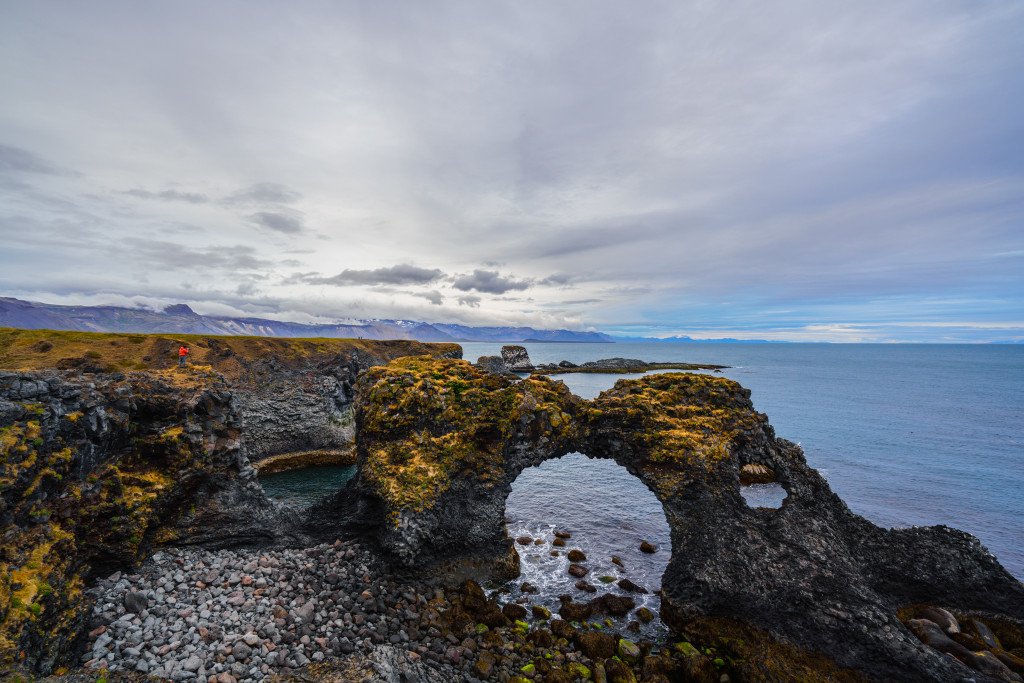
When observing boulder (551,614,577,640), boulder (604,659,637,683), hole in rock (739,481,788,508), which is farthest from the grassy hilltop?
hole in rock (739,481,788,508)

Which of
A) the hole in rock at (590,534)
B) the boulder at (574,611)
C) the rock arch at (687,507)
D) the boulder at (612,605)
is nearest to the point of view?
the rock arch at (687,507)

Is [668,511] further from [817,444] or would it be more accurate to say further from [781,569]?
[817,444]

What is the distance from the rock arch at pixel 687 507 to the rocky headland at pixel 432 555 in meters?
0.10

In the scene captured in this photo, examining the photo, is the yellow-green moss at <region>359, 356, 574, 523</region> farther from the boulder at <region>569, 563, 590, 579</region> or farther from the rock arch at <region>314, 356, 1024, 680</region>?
the boulder at <region>569, 563, 590, 579</region>

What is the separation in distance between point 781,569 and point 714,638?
3.89 meters

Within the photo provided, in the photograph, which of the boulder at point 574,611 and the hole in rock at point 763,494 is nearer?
the boulder at point 574,611

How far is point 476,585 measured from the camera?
18.3 meters

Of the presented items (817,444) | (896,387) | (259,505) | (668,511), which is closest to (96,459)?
(259,505)

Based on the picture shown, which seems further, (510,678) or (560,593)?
(560,593)

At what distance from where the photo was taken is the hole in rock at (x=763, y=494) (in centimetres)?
3178

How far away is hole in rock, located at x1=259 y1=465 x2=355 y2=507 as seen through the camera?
32166 mm

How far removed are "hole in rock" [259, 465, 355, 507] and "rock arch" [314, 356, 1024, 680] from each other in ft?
49.2

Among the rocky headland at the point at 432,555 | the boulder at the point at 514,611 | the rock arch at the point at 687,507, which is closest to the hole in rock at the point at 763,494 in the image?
the rock arch at the point at 687,507

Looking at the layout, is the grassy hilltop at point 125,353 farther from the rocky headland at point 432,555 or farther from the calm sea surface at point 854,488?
the rocky headland at point 432,555
